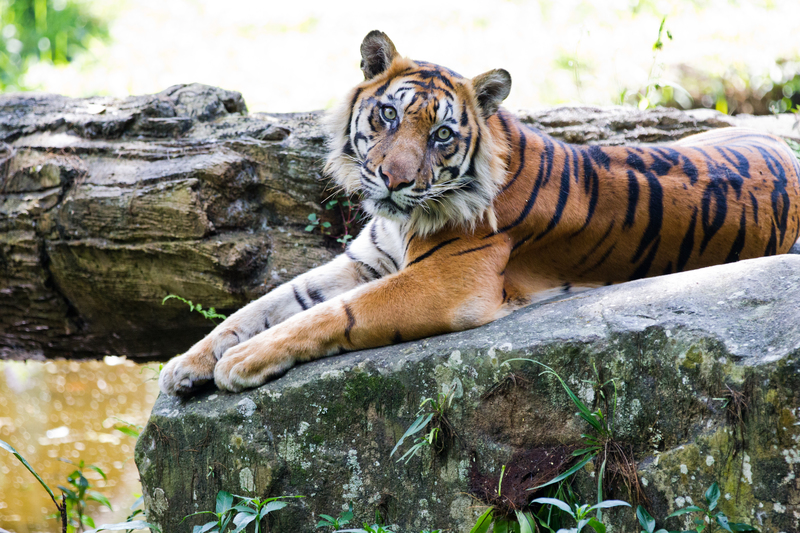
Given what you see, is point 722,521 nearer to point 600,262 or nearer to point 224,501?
point 600,262

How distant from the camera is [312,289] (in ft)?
10.4

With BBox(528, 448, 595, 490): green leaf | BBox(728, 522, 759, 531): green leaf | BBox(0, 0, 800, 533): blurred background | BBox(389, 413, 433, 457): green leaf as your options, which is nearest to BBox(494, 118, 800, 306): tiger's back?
BBox(389, 413, 433, 457): green leaf

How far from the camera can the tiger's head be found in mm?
2613

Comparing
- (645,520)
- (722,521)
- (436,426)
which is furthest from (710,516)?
(436,426)

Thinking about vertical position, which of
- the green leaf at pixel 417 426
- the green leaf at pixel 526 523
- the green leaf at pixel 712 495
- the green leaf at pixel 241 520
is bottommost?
the green leaf at pixel 241 520

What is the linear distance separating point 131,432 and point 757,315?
2.97m

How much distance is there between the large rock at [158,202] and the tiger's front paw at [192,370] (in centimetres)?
114

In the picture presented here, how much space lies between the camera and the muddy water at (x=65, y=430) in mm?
4414

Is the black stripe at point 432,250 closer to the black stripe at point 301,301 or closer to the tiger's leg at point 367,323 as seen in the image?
the tiger's leg at point 367,323

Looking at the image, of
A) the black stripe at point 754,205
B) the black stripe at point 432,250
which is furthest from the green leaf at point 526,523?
the black stripe at point 754,205

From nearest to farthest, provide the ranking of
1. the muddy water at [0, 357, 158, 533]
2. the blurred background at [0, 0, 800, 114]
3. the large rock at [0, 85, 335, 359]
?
the large rock at [0, 85, 335, 359] → the muddy water at [0, 357, 158, 533] → the blurred background at [0, 0, 800, 114]

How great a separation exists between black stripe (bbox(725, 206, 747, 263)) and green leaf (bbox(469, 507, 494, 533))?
166 cm

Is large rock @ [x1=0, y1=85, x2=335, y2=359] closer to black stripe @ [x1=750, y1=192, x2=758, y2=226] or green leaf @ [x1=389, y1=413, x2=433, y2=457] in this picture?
A: green leaf @ [x1=389, y1=413, x2=433, y2=457]

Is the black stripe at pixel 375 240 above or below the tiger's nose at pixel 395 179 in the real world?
below
